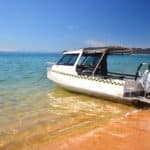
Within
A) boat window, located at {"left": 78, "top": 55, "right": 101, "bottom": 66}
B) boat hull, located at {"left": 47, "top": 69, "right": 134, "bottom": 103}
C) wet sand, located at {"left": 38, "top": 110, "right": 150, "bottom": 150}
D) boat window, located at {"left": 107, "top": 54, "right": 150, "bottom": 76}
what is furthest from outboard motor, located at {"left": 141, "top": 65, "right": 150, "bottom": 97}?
boat window, located at {"left": 78, "top": 55, "right": 101, "bottom": 66}

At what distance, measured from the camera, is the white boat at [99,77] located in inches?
412

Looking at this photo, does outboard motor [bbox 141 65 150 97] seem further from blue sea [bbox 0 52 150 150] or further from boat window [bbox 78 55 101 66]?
boat window [bbox 78 55 101 66]

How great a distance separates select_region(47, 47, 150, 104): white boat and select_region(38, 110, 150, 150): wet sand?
9.28ft

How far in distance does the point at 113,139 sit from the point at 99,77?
597cm

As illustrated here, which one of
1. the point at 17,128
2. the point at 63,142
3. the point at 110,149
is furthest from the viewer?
the point at 17,128

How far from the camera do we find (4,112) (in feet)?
32.4

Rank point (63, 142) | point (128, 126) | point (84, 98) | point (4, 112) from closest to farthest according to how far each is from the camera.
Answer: point (63, 142) → point (128, 126) → point (4, 112) → point (84, 98)

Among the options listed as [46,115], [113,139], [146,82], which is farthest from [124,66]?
[113,139]

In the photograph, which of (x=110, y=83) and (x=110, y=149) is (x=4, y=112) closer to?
(x=110, y=83)

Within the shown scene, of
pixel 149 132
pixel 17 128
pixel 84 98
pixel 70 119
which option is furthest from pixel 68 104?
pixel 149 132

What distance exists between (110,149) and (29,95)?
8.32 meters

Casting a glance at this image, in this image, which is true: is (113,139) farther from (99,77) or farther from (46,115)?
(99,77)

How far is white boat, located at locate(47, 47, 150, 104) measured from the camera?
1046 cm

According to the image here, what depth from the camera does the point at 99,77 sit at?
12.1m
